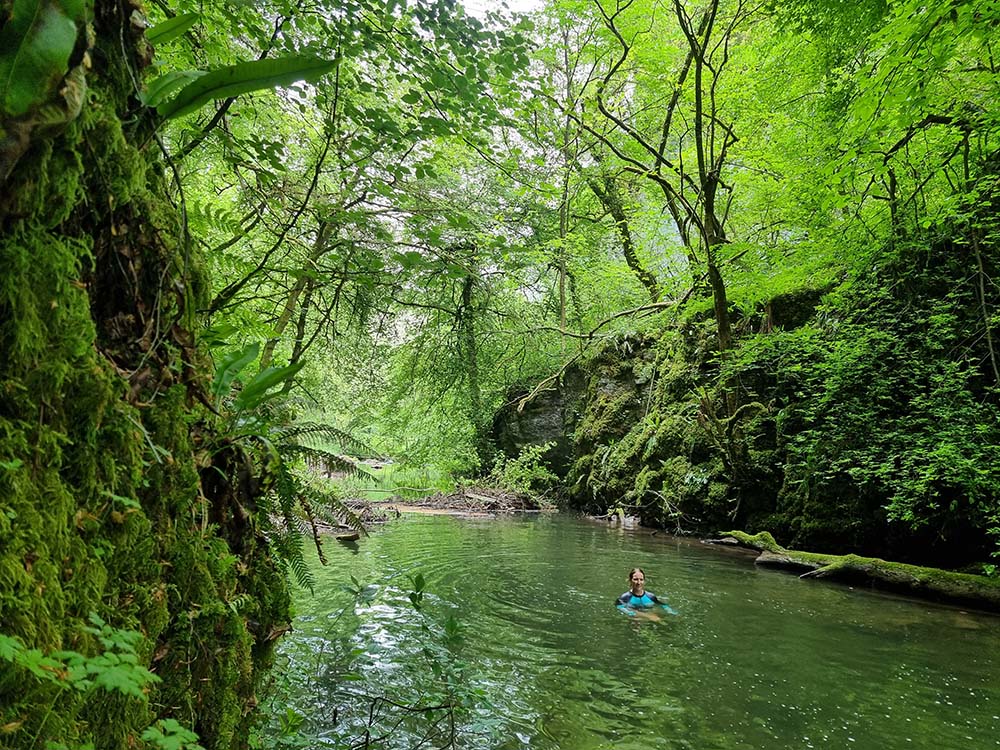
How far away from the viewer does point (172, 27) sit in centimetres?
186

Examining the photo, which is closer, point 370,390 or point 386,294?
point 386,294

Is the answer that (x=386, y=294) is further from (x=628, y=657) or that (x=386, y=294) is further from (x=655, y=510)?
(x=655, y=510)

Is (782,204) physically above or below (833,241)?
above

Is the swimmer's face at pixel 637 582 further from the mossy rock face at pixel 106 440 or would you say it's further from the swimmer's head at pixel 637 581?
the mossy rock face at pixel 106 440

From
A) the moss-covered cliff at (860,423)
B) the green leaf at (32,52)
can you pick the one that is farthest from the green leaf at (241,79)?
the moss-covered cliff at (860,423)

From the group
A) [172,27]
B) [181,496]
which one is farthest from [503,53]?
[181,496]

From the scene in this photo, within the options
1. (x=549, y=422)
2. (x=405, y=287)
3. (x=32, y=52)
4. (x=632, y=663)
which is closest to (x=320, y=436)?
Answer: (x=32, y=52)

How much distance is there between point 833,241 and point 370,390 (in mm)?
8687

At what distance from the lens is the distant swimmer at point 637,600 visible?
7.46m

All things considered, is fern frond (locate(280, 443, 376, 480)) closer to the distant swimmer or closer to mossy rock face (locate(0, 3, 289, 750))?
mossy rock face (locate(0, 3, 289, 750))

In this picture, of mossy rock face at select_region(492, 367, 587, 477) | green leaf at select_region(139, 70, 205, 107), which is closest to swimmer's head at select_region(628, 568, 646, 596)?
green leaf at select_region(139, 70, 205, 107)

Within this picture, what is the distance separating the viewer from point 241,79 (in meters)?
1.80

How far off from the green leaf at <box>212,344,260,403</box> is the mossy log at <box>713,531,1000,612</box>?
9.94 m

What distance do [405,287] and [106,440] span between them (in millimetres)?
7647
